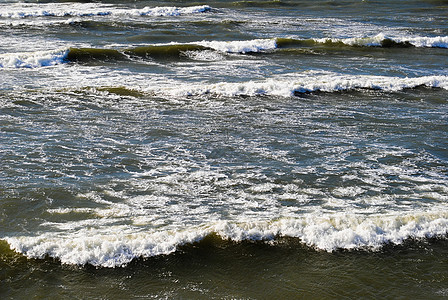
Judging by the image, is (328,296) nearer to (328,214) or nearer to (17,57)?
(328,214)

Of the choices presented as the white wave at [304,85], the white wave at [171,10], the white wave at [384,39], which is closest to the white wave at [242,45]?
the white wave at [384,39]

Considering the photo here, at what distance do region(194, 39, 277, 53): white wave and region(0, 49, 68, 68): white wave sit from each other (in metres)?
6.54

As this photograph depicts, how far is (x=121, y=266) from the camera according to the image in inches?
243

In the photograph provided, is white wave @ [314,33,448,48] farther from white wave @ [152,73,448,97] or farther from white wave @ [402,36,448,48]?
white wave @ [152,73,448,97]

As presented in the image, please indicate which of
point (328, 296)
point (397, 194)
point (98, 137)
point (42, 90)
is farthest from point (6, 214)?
point (42, 90)

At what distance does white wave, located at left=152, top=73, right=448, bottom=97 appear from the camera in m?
14.9

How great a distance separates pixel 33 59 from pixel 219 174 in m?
12.2

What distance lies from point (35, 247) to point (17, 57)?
13516 mm

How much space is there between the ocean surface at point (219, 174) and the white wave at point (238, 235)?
0.8 inches

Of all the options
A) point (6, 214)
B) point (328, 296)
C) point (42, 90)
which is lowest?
point (328, 296)

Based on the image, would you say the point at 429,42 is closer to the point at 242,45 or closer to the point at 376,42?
the point at 376,42

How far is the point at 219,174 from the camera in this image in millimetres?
8898

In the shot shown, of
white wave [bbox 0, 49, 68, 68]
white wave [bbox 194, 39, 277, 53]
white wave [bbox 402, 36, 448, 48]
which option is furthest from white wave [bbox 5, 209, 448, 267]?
white wave [bbox 402, 36, 448, 48]

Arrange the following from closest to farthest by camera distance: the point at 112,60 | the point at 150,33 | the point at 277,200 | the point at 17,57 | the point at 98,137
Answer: the point at 277,200 → the point at 98,137 → the point at 17,57 → the point at 112,60 → the point at 150,33
